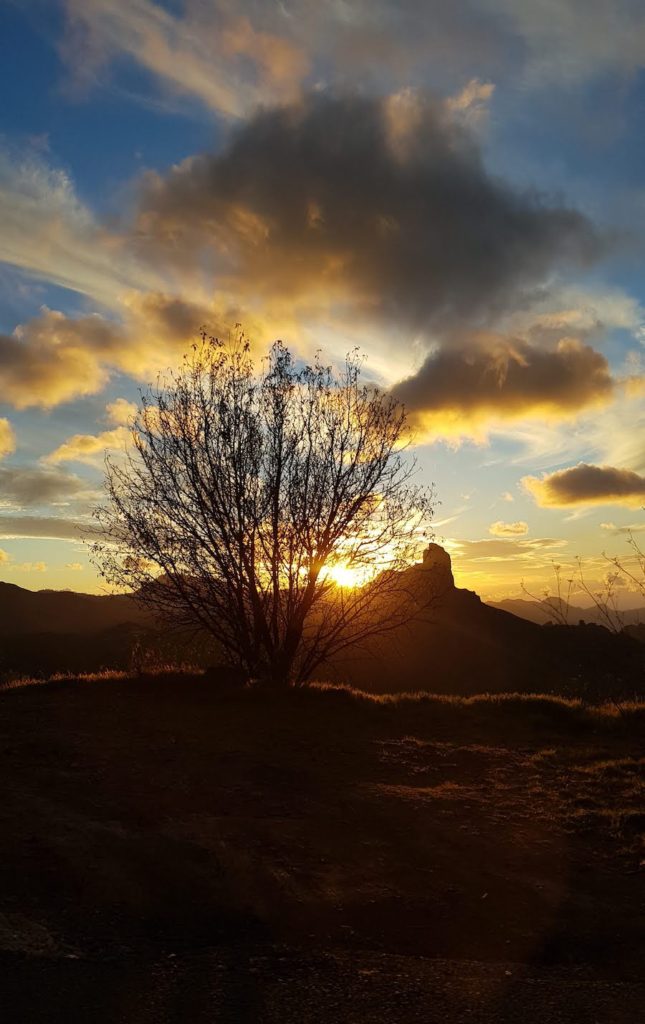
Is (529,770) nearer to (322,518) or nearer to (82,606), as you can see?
(322,518)

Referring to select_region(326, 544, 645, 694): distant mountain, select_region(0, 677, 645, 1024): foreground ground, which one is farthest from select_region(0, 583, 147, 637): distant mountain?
select_region(0, 677, 645, 1024): foreground ground

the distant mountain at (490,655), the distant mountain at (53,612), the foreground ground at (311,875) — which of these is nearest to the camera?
the foreground ground at (311,875)

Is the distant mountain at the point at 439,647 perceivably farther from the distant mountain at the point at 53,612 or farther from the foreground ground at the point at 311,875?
the foreground ground at the point at 311,875

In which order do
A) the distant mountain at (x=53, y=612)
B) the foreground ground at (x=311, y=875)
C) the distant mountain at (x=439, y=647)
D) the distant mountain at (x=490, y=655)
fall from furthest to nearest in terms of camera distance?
the distant mountain at (x=53, y=612), the distant mountain at (x=490, y=655), the distant mountain at (x=439, y=647), the foreground ground at (x=311, y=875)

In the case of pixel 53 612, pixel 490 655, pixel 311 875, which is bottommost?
pixel 490 655

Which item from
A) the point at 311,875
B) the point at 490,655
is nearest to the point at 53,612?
the point at 490,655

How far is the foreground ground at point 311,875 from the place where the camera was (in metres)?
4.21

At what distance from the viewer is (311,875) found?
6.11 m

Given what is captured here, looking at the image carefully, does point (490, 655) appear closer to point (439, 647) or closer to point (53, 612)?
point (439, 647)

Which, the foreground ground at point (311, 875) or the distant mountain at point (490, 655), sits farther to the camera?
the distant mountain at point (490, 655)

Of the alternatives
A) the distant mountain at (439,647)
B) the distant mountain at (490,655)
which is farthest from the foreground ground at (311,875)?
the distant mountain at (490,655)

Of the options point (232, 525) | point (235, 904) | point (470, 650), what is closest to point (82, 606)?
point (470, 650)

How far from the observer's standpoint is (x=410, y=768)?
32.0 ft

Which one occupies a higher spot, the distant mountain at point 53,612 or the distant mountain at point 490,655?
the distant mountain at point 53,612
